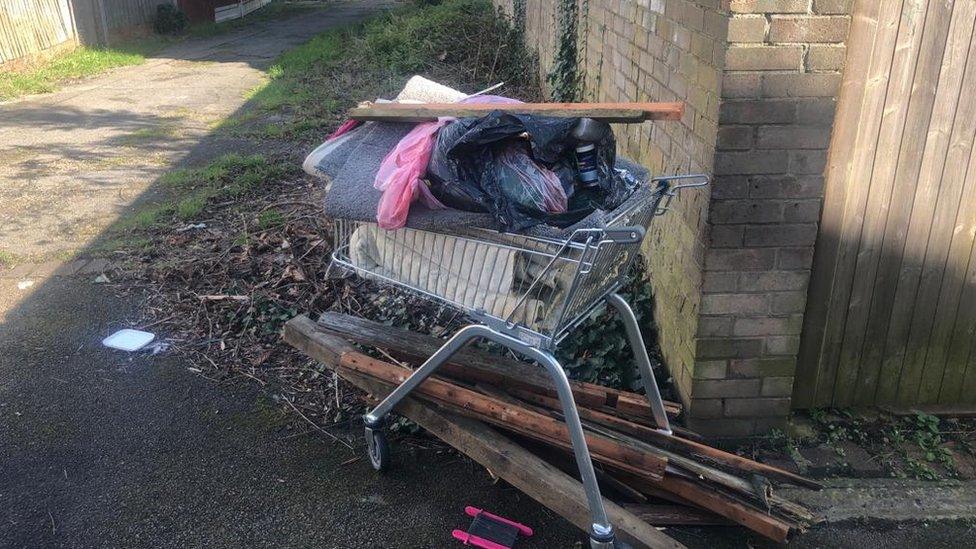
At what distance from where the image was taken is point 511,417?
314 centimetres

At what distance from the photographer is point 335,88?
36.6 ft

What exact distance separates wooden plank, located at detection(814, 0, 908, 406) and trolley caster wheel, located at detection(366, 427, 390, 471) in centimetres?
194

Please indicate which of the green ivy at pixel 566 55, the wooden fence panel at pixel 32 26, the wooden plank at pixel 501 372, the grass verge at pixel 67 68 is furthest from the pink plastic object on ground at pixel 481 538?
the wooden fence panel at pixel 32 26

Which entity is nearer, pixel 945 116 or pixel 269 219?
pixel 945 116

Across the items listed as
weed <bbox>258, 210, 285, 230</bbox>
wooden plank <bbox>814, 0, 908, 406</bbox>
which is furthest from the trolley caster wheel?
weed <bbox>258, 210, 285, 230</bbox>

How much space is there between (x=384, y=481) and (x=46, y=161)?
6.54 meters

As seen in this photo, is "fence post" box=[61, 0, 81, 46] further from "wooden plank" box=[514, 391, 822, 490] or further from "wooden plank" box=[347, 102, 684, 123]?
"wooden plank" box=[514, 391, 822, 490]

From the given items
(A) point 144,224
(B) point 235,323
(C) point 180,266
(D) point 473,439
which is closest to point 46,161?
(A) point 144,224

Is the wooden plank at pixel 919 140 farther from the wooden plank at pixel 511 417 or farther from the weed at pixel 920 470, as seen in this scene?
the wooden plank at pixel 511 417

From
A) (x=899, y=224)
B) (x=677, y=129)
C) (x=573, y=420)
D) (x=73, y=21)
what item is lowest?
(x=573, y=420)

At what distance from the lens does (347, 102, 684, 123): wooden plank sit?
8.99 feet

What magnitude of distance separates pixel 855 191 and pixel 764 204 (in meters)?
A: 0.39

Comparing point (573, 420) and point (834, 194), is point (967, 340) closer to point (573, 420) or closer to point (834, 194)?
point (834, 194)

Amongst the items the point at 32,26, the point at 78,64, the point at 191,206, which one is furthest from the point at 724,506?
the point at 32,26
